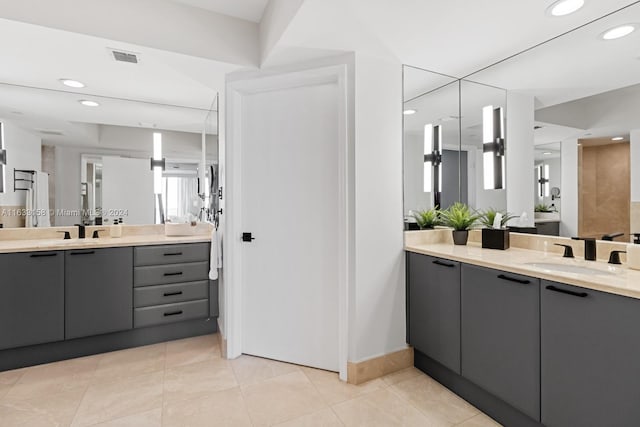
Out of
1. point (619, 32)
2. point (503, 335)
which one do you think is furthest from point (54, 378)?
point (619, 32)

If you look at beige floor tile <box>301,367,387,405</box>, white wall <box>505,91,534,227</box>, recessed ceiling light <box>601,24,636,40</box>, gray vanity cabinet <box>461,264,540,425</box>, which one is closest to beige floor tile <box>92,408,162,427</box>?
beige floor tile <box>301,367,387,405</box>

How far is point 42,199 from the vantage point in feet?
8.66

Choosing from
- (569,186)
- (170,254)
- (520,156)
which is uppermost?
(520,156)

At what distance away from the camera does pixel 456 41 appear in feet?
6.35

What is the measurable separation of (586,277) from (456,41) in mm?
1461

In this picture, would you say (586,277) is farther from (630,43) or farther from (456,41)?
(456,41)

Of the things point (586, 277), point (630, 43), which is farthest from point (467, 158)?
point (586, 277)

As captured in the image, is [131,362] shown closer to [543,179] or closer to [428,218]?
[428,218]

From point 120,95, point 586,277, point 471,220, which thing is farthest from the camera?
point 120,95

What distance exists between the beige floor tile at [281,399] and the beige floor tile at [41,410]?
3.20 ft

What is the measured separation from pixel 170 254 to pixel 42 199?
3.61 feet

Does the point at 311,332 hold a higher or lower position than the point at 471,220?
lower

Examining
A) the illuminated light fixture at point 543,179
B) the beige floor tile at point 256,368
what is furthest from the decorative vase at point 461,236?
the beige floor tile at point 256,368

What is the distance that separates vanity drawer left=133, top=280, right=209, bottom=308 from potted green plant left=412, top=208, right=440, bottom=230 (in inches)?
76.2
